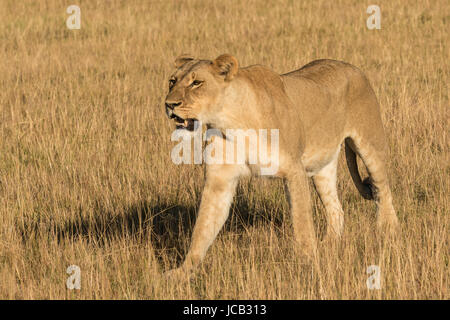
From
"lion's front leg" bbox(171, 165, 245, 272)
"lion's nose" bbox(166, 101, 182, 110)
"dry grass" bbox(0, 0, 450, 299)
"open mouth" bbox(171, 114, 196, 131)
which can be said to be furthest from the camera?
"lion's front leg" bbox(171, 165, 245, 272)

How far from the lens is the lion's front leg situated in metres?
4.42

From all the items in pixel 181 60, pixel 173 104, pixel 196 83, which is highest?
pixel 181 60

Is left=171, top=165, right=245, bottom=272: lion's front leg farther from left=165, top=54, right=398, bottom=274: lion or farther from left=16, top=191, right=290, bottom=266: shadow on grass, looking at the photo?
left=16, top=191, right=290, bottom=266: shadow on grass

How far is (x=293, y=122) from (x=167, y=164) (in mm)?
2032

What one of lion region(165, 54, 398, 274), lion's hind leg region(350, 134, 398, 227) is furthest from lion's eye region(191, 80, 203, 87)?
lion's hind leg region(350, 134, 398, 227)

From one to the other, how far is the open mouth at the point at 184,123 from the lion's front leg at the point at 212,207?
1.14ft

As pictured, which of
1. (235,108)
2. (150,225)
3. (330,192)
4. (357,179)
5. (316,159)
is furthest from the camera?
(357,179)

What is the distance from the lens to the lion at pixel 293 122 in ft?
13.7

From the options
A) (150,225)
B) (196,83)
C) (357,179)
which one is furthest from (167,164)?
(196,83)

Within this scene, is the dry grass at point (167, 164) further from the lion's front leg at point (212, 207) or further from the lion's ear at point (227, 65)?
the lion's ear at point (227, 65)

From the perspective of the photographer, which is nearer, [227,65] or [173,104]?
[173,104]

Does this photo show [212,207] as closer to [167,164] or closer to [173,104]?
[173,104]

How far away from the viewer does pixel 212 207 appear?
178 inches

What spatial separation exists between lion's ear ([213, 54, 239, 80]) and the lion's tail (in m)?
1.57
